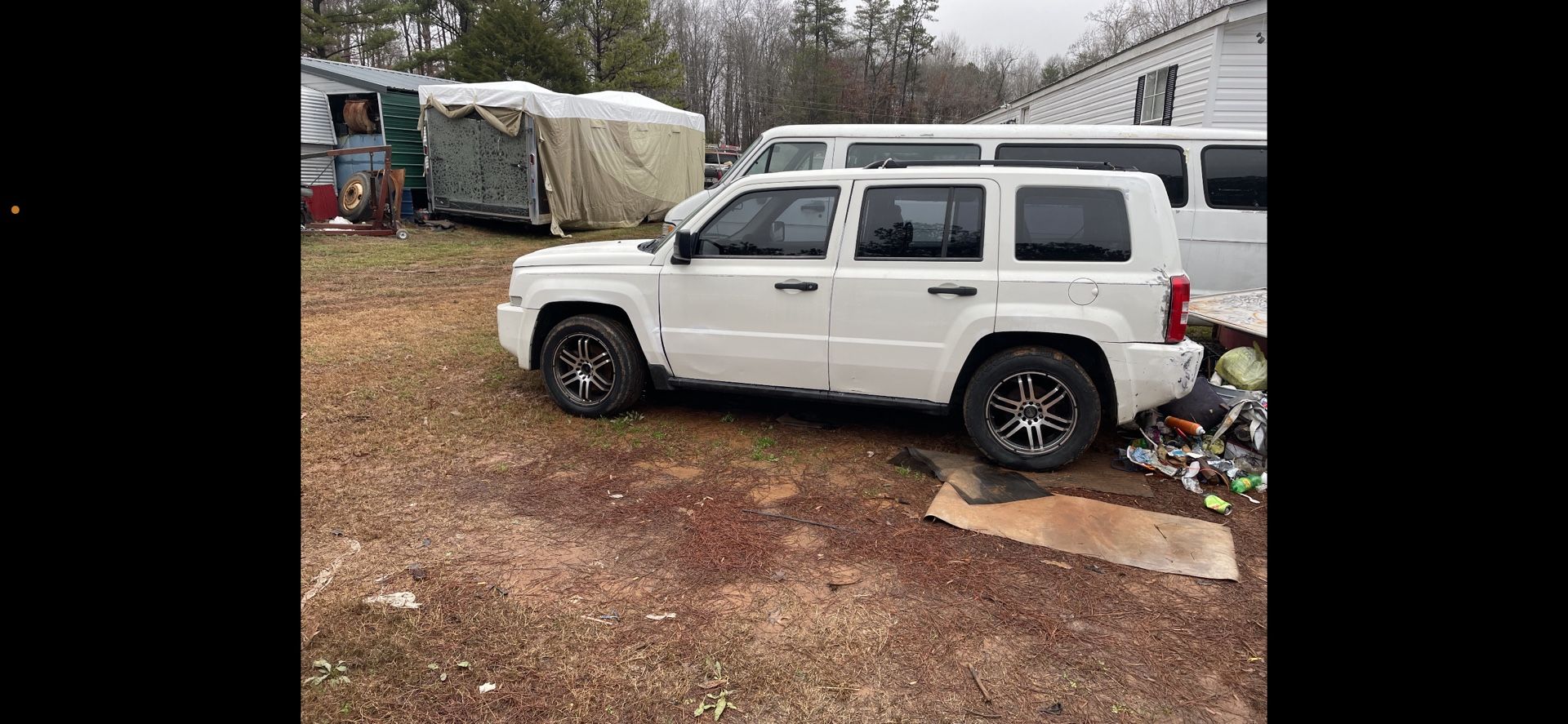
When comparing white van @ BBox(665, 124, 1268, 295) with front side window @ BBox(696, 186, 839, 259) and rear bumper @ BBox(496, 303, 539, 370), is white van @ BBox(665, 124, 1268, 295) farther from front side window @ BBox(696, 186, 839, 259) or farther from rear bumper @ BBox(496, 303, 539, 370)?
rear bumper @ BBox(496, 303, 539, 370)

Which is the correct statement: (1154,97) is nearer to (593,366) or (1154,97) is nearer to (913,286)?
(913,286)

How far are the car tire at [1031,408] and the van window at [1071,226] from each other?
56cm

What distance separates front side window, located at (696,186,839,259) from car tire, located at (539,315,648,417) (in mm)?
842

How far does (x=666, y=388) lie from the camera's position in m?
5.36

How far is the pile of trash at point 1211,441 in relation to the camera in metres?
4.81

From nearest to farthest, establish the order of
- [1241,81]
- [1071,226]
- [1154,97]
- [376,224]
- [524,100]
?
[1071,226]
[1241,81]
[1154,97]
[376,224]
[524,100]

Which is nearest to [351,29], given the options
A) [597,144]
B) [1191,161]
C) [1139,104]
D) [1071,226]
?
[597,144]

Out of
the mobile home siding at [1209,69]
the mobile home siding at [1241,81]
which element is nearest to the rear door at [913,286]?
the mobile home siding at [1209,69]

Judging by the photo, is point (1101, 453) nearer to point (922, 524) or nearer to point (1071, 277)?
point (1071, 277)

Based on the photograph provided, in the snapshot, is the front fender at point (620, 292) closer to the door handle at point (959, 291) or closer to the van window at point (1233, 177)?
the door handle at point (959, 291)

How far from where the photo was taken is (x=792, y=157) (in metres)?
8.68

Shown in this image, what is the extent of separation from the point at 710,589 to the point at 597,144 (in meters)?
16.0

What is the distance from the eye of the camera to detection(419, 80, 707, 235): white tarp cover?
16.2 metres

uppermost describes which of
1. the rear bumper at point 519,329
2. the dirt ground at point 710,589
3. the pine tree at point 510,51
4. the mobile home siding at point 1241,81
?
the pine tree at point 510,51
